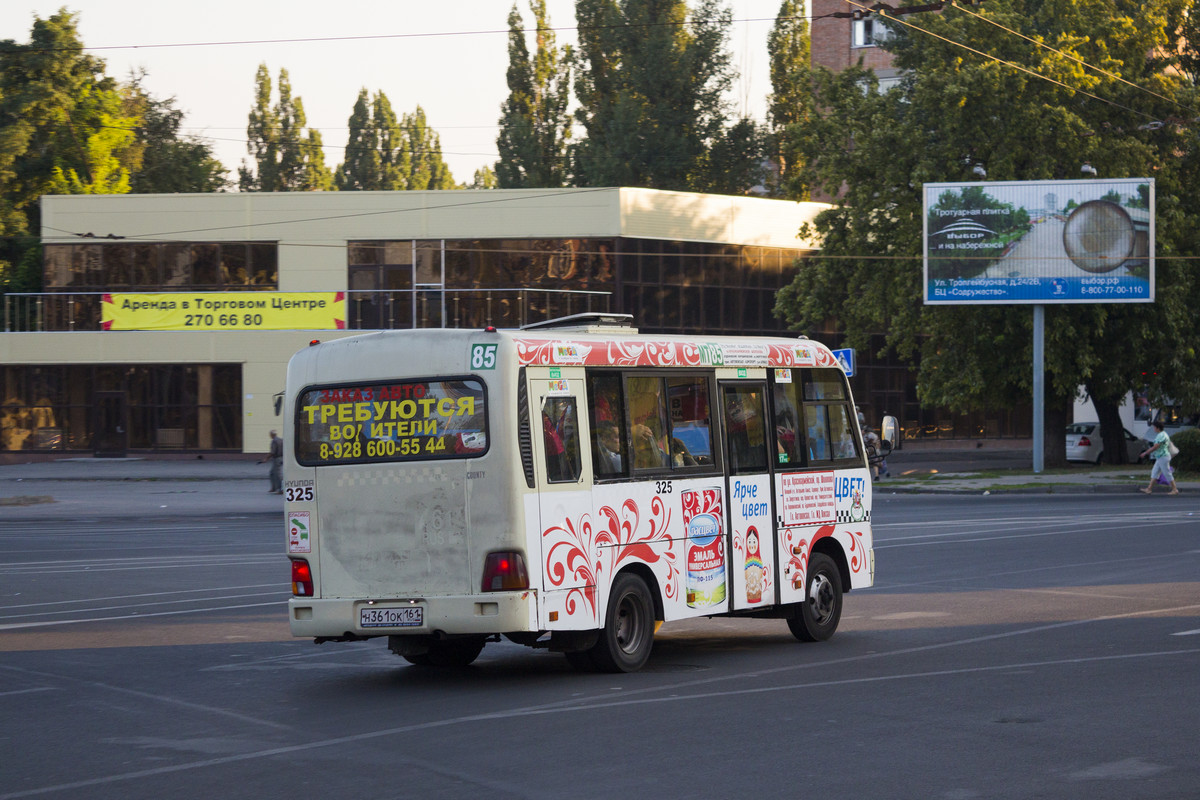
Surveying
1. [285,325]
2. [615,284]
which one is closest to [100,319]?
[285,325]

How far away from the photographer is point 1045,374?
137 ft

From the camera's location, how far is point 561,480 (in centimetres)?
1037

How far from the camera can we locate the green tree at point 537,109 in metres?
71.3

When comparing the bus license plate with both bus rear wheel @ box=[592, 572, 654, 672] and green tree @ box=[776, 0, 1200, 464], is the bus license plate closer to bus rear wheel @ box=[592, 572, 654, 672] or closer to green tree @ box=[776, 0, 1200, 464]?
bus rear wheel @ box=[592, 572, 654, 672]

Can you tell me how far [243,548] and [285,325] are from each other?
98.9ft

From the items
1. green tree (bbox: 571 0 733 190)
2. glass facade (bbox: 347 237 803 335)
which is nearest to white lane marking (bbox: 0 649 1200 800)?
glass facade (bbox: 347 237 803 335)

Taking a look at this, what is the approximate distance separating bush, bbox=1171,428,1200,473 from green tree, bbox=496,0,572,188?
126ft

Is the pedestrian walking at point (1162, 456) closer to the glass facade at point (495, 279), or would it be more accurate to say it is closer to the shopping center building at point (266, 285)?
the shopping center building at point (266, 285)

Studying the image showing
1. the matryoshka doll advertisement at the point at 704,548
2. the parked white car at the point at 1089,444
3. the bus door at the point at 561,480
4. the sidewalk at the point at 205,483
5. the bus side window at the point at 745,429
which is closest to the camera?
the bus door at the point at 561,480

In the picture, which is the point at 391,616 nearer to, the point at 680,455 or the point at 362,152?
the point at 680,455

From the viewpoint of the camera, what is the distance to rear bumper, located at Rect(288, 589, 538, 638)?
985 centimetres

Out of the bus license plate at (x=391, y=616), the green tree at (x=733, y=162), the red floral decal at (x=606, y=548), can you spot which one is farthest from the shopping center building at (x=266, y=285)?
the bus license plate at (x=391, y=616)

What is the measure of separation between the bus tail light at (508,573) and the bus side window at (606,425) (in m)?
1.11

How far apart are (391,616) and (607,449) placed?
1.99m
